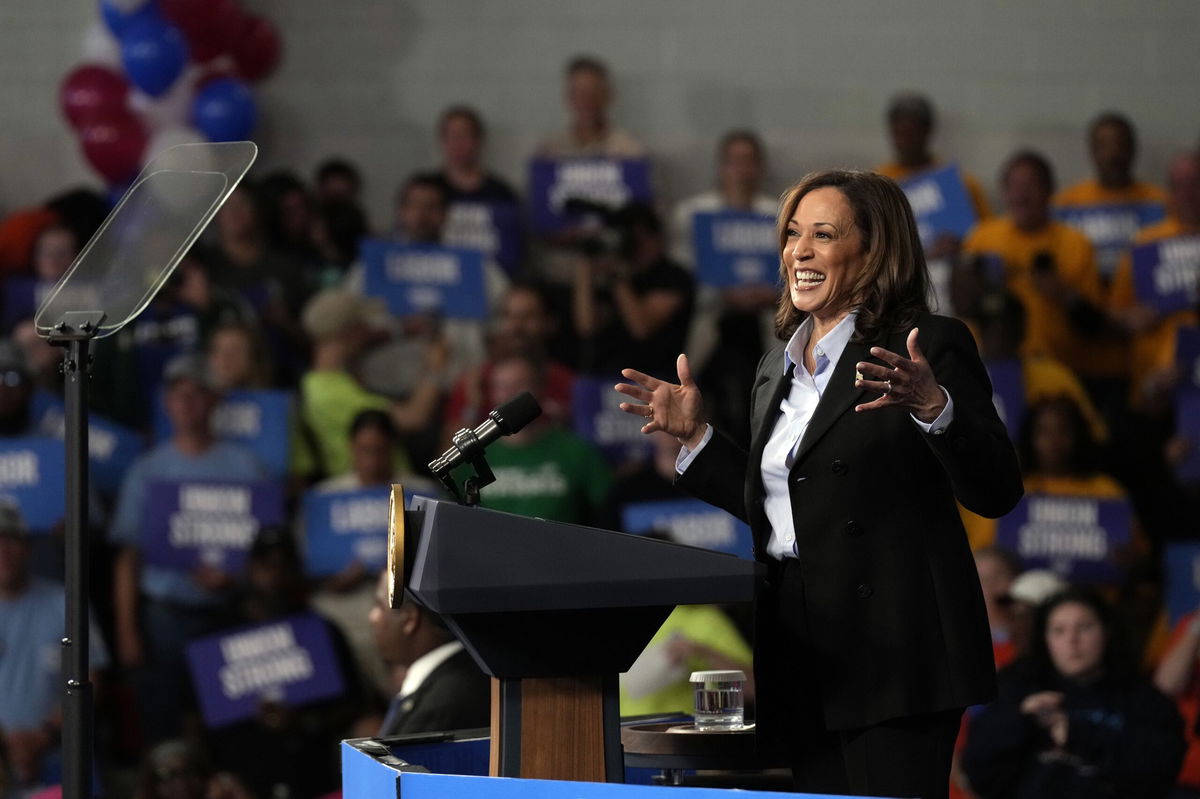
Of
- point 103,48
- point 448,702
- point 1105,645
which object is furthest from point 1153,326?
point 103,48

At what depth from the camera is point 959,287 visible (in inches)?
237

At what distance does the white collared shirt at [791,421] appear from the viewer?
2160mm

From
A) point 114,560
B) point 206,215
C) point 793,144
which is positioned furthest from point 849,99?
point 206,215

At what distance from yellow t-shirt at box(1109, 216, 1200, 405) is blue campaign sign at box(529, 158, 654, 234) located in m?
1.75

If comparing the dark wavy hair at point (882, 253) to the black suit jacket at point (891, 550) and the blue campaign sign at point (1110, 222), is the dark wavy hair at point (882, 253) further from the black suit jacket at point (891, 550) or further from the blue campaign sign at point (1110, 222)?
the blue campaign sign at point (1110, 222)

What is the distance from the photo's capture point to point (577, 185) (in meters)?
7.07

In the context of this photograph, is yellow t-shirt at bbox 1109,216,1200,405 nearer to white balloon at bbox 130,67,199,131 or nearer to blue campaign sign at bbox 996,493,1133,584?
blue campaign sign at bbox 996,493,1133,584

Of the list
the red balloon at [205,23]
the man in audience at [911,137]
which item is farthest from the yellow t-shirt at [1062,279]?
the red balloon at [205,23]

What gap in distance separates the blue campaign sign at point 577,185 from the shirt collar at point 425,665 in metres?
3.53

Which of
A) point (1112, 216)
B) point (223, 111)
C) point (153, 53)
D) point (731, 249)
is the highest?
point (153, 53)

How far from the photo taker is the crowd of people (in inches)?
185

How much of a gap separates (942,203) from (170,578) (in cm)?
292

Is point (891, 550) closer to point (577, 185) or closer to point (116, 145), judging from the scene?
point (577, 185)

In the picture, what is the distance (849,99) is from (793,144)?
32 centimetres
